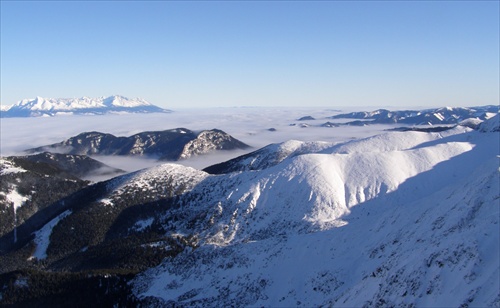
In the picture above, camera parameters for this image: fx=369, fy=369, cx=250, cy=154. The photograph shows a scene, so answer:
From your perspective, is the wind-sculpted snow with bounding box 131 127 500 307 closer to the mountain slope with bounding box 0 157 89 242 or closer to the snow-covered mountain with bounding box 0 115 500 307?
the snow-covered mountain with bounding box 0 115 500 307

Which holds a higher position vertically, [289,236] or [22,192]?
[289,236]

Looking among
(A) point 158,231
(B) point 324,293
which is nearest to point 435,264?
(B) point 324,293

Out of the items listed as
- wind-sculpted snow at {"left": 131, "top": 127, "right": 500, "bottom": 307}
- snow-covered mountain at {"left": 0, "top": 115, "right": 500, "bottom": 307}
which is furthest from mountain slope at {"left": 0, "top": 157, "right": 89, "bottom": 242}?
wind-sculpted snow at {"left": 131, "top": 127, "right": 500, "bottom": 307}

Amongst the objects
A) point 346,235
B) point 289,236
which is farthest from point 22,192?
point 346,235

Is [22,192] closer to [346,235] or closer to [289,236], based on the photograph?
[289,236]

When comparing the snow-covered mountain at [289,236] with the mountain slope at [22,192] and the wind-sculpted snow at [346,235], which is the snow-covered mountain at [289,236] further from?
the mountain slope at [22,192]
